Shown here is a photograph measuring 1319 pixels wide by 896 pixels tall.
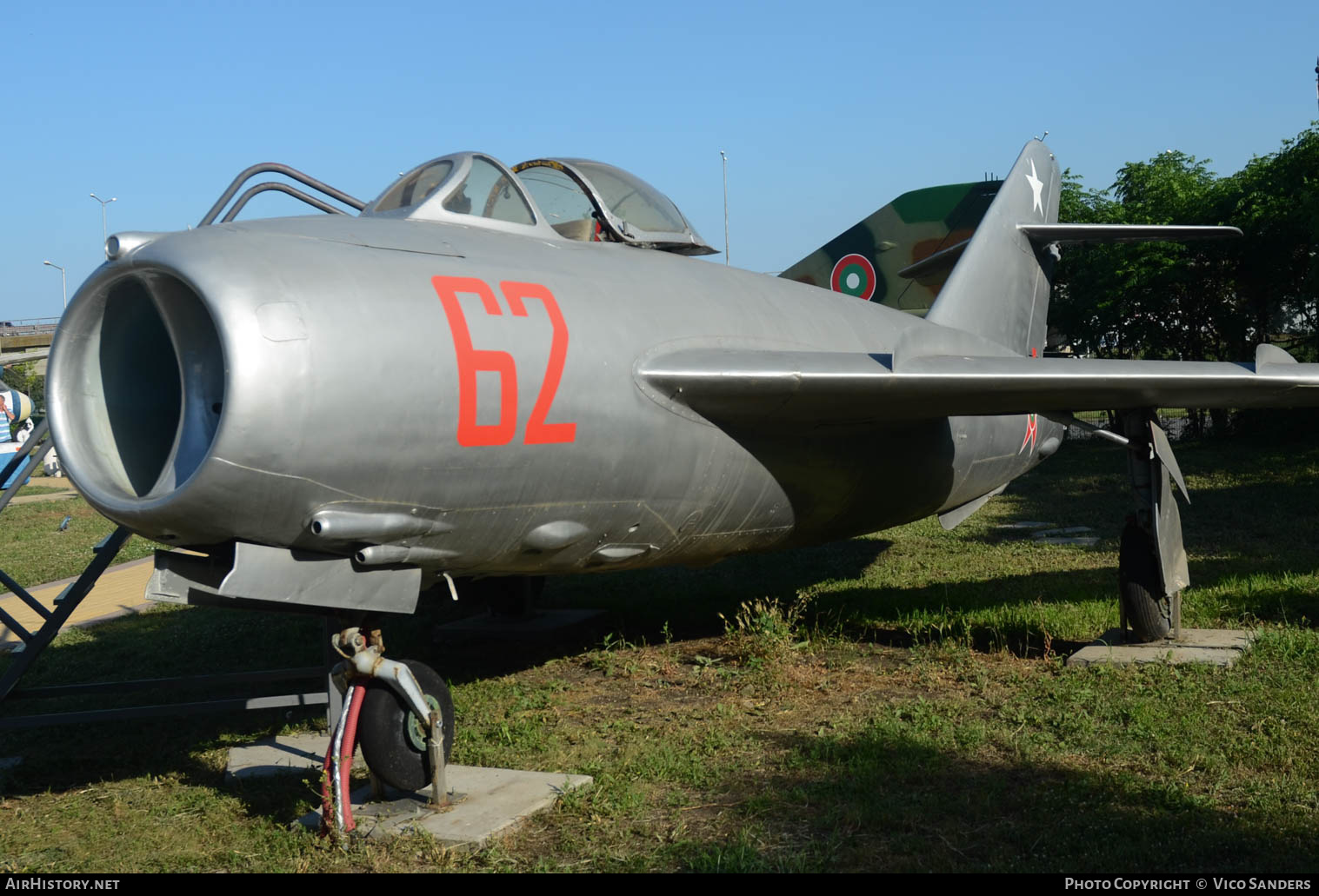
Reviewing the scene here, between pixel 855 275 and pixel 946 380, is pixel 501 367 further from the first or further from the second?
pixel 855 275

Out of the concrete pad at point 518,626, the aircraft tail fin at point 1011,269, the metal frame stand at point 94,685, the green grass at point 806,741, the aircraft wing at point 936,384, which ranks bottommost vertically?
the concrete pad at point 518,626

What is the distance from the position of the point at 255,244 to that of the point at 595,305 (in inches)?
62.8

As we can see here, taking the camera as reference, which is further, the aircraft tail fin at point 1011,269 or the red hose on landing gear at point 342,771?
the aircraft tail fin at point 1011,269

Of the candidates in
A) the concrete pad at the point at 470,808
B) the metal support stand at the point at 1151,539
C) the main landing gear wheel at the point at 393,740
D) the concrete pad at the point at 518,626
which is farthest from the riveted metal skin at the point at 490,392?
the concrete pad at the point at 518,626

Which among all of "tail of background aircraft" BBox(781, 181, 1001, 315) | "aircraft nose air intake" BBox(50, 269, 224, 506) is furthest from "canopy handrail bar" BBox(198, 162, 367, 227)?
"tail of background aircraft" BBox(781, 181, 1001, 315)

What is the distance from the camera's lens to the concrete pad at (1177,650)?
6.97 m

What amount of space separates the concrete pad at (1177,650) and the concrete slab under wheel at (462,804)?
148 inches

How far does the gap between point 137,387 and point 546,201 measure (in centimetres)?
269

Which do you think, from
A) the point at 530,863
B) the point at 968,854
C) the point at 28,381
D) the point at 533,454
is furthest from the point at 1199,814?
the point at 28,381

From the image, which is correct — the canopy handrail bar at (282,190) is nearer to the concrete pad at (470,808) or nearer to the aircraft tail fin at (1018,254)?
the concrete pad at (470,808)

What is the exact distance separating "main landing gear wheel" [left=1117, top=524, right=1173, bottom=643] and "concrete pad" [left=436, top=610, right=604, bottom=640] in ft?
14.6

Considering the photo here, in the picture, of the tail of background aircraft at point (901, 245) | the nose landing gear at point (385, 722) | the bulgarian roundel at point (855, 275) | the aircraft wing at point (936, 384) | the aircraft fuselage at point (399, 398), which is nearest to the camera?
the aircraft fuselage at point (399, 398)

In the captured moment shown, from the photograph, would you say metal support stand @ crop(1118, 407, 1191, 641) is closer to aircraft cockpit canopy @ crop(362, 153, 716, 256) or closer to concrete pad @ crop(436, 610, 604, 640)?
aircraft cockpit canopy @ crop(362, 153, 716, 256)

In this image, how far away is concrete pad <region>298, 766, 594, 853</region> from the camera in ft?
14.8
